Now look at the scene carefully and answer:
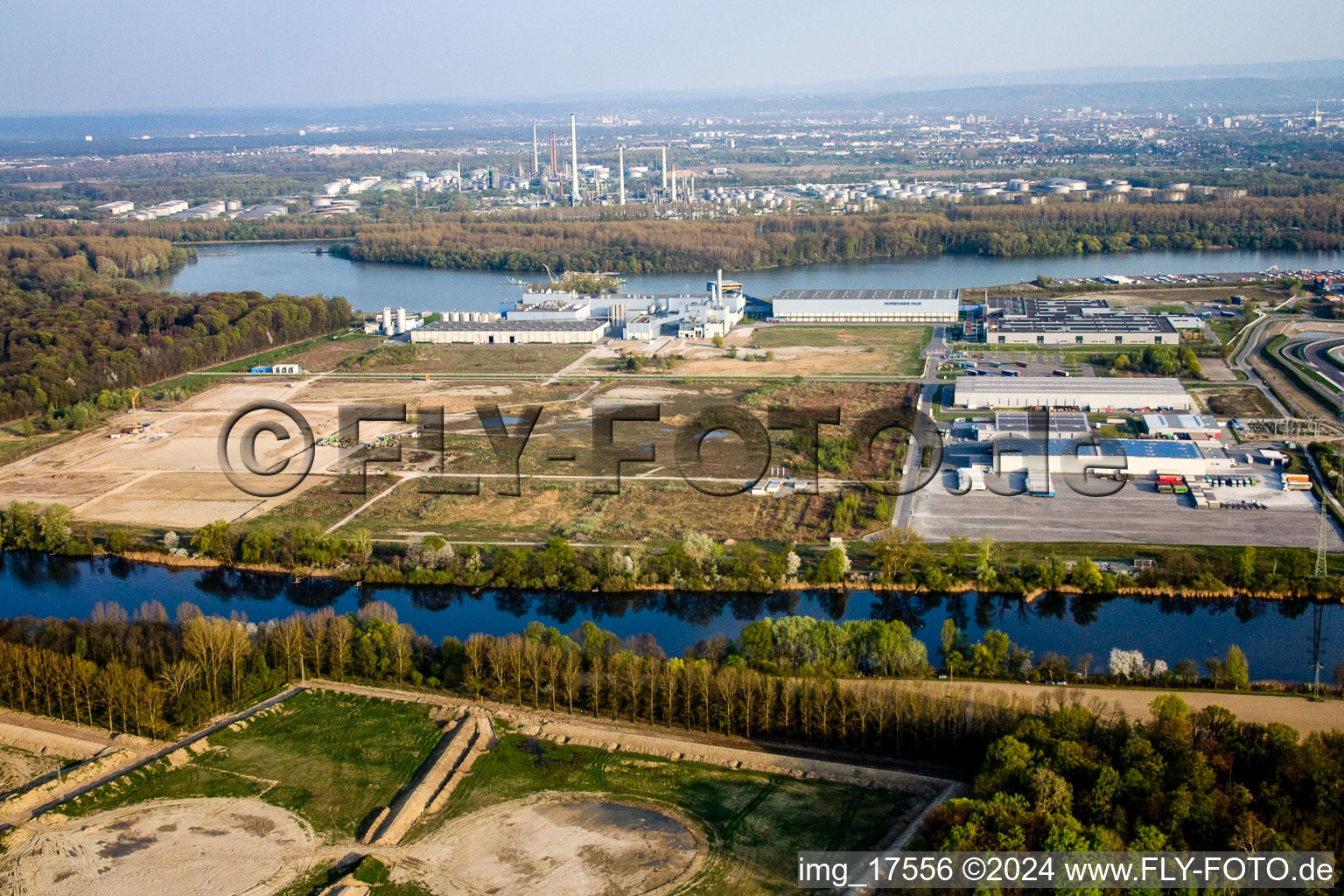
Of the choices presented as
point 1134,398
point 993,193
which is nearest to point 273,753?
point 1134,398

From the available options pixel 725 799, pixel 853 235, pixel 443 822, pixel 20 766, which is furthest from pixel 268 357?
pixel 853 235

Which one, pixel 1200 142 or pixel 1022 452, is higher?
pixel 1200 142

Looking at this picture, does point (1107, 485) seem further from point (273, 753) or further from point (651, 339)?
point (651, 339)

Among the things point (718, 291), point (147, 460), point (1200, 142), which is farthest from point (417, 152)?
point (147, 460)

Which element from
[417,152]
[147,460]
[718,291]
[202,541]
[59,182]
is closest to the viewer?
[202,541]

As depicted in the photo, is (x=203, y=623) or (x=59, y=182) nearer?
(x=203, y=623)

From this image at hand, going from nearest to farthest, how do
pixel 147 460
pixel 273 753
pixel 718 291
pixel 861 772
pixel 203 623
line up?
pixel 861 772
pixel 273 753
pixel 203 623
pixel 147 460
pixel 718 291

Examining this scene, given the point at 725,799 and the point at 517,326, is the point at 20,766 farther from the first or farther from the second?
the point at 517,326

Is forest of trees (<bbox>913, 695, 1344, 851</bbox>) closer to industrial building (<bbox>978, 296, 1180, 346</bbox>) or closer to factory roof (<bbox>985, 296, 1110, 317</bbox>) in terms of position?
industrial building (<bbox>978, 296, 1180, 346</bbox>)

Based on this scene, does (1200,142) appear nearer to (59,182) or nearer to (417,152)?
(417,152)

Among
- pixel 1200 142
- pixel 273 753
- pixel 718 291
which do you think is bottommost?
pixel 273 753
